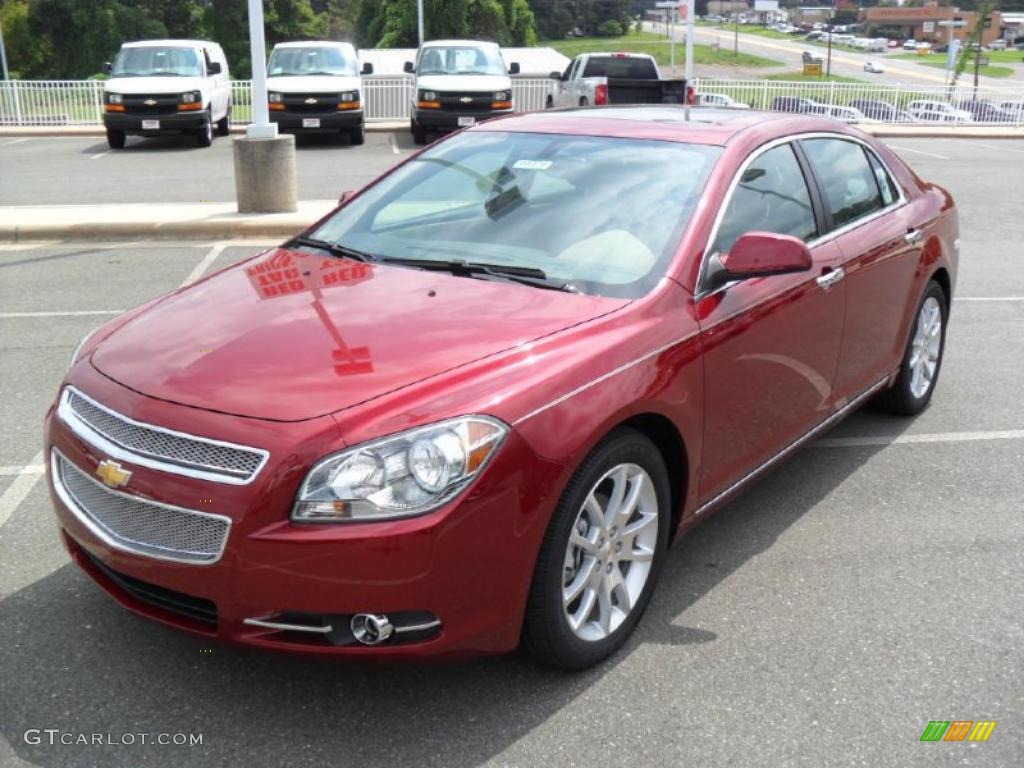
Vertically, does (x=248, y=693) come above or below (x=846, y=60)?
below

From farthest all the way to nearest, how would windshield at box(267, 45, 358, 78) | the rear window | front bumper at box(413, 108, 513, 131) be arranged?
the rear window → windshield at box(267, 45, 358, 78) → front bumper at box(413, 108, 513, 131)

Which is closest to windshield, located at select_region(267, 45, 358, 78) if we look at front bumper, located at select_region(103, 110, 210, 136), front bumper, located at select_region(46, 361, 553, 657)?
front bumper, located at select_region(103, 110, 210, 136)

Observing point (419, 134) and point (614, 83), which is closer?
point (614, 83)

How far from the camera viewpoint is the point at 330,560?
275 cm

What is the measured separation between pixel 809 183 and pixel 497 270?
5.18ft

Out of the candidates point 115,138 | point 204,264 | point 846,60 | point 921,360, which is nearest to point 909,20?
point 846,60

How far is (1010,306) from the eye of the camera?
8.41 meters

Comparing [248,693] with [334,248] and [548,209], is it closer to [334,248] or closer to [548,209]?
[334,248]

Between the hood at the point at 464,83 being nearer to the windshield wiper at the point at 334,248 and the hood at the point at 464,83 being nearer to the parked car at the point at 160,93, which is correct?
the parked car at the point at 160,93

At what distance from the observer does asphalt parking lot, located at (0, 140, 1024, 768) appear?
2.98 meters

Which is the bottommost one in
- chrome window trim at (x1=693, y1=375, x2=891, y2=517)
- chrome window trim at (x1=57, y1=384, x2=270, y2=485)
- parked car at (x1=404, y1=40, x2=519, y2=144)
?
chrome window trim at (x1=693, y1=375, x2=891, y2=517)

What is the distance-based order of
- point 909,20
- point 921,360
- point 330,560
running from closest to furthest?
point 330,560 → point 921,360 → point 909,20

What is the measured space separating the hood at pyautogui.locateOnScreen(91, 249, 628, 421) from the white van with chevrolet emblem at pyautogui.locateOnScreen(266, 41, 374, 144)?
670 inches

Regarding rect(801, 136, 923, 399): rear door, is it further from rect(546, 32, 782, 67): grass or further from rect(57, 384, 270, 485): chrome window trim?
rect(546, 32, 782, 67): grass
